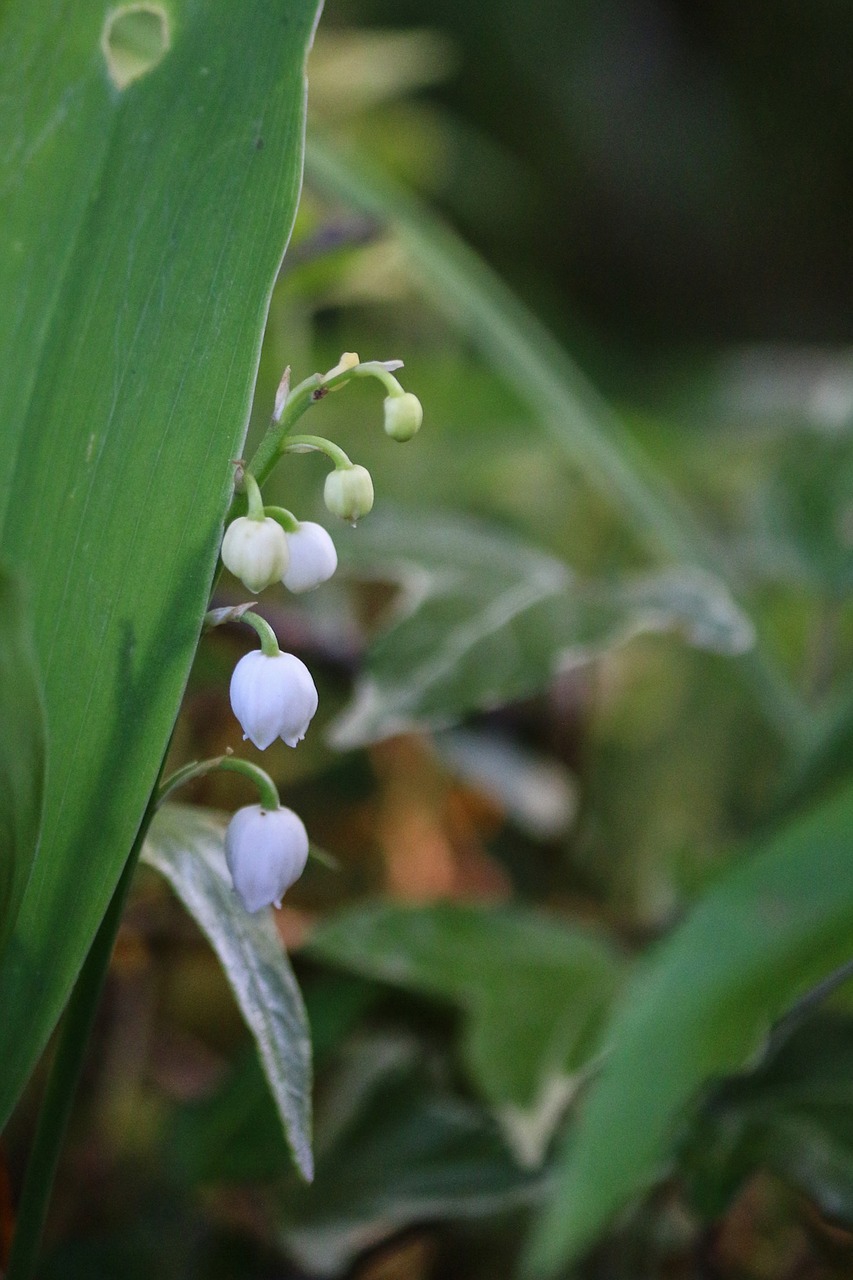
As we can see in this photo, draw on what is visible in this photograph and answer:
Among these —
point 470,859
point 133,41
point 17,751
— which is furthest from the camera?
point 470,859

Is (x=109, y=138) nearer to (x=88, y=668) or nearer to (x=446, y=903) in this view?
(x=88, y=668)

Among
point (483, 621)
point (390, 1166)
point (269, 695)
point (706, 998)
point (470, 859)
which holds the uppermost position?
point (269, 695)

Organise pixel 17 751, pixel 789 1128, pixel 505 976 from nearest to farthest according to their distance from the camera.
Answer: pixel 17 751, pixel 789 1128, pixel 505 976

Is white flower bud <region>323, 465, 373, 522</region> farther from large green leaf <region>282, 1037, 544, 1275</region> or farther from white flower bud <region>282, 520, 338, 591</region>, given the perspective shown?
large green leaf <region>282, 1037, 544, 1275</region>

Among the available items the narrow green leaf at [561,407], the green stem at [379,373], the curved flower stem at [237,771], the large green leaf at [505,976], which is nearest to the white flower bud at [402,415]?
the green stem at [379,373]

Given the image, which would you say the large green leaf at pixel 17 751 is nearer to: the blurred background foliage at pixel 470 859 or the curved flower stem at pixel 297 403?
the curved flower stem at pixel 297 403

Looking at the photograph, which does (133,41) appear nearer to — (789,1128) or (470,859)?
(789,1128)

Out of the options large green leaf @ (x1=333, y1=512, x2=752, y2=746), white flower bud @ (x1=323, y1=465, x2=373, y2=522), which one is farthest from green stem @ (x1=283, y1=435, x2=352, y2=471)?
large green leaf @ (x1=333, y1=512, x2=752, y2=746)

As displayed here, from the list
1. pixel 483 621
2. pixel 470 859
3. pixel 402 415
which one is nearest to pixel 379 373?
pixel 402 415
